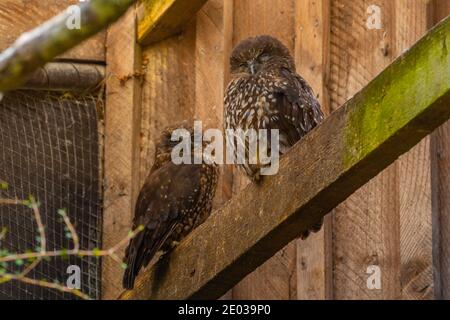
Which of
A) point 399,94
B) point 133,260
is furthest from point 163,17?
point 399,94

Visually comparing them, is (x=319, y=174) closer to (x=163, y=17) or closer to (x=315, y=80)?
(x=315, y=80)

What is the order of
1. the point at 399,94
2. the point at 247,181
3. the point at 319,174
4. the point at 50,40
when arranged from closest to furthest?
the point at 50,40
the point at 399,94
the point at 319,174
the point at 247,181

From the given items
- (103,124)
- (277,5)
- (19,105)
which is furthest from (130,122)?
(277,5)

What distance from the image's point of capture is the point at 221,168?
4.59 metres

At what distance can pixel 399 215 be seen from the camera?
405 centimetres

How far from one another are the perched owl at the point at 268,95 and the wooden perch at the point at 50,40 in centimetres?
200

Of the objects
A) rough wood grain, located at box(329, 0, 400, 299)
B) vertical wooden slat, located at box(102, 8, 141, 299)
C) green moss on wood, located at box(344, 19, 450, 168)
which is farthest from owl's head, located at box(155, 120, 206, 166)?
green moss on wood, located at box(344, 19, 450, 168)

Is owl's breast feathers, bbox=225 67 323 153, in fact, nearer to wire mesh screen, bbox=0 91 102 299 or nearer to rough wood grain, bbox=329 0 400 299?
rough wood grain, bbox=329 0 400 299

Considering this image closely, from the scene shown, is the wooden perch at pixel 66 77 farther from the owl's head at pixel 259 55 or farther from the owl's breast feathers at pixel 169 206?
the owl's head at pixel 259 55

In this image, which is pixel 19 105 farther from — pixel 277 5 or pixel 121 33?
pixel 277 5

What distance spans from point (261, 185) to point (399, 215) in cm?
84

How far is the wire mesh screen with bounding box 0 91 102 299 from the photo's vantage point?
14.3ft

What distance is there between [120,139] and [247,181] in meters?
0.54

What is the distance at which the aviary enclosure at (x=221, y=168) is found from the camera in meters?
4.01
